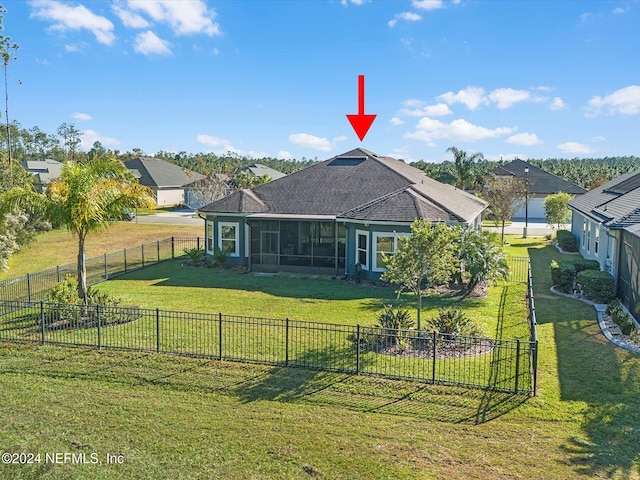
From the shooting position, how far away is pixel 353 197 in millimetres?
26828

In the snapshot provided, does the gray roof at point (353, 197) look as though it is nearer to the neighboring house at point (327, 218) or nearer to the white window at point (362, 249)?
the neighboring house at point (327, 218)

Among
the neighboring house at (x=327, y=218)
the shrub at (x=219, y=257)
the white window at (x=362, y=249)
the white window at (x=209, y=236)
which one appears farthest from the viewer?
the white window at (x=209, y=236)

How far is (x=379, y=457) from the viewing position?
8742 mm

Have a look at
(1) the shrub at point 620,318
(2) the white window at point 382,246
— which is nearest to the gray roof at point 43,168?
(2) the white window at point 382,246

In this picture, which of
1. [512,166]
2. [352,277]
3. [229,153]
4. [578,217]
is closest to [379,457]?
[352,277]

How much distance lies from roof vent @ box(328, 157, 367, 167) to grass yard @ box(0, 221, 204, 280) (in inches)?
489

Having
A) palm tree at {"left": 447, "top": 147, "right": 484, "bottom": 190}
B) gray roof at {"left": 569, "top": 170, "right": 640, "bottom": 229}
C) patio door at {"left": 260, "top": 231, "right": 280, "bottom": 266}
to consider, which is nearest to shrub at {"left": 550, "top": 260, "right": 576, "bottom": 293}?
gray roof at {"left": 569, "top": 170, "right": 640, "bottom": 229}

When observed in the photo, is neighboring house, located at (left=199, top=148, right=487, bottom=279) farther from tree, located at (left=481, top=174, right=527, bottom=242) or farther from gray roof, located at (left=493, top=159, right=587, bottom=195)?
gray roof, located at (left=493, top=159, right=587, bottom=195)

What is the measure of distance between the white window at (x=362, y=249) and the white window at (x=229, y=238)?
6.49m

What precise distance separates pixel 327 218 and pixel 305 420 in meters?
15.2

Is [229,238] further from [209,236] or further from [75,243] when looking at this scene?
[75,243]

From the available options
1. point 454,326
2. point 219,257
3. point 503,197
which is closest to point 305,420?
point 454,326

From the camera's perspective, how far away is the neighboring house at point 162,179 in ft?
216

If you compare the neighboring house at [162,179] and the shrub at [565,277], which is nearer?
the shrub at [565,277]
